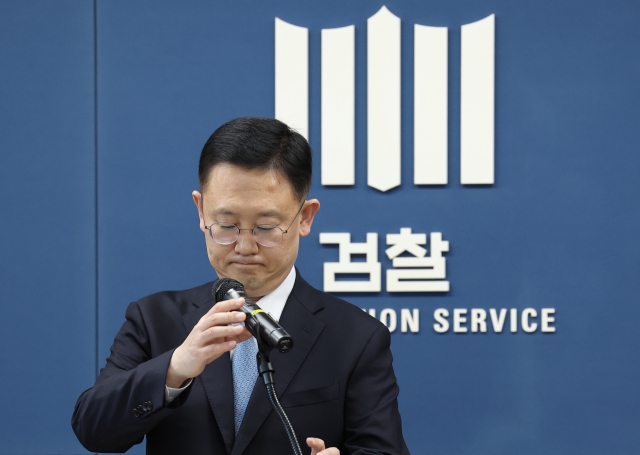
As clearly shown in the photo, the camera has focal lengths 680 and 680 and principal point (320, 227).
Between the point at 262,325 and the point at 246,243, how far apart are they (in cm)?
35

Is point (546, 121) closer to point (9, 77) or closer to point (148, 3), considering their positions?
point (148, 3)

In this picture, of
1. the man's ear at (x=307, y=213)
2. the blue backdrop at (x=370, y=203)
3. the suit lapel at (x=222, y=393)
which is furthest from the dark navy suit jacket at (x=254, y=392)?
the blue backdrop at (x=370, y=203)

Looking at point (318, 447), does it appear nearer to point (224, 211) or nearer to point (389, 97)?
point (224, 211)

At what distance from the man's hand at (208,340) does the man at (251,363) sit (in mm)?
18

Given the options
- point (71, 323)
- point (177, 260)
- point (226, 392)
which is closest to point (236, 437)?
point (226, 392)

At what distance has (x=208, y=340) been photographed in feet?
3.45

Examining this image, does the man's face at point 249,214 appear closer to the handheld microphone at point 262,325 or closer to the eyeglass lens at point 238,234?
the eyeglass lens at point 238,234

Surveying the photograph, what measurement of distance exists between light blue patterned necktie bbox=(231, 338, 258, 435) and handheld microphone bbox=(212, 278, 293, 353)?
0.28 m

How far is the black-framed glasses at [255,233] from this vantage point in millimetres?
1268

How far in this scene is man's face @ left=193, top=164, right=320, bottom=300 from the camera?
1.26 m

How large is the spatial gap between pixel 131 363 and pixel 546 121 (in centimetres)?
190

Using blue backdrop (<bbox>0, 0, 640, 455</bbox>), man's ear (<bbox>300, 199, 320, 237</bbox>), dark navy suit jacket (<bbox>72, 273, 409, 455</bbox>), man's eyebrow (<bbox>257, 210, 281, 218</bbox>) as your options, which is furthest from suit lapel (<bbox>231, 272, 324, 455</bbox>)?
blue backdrop (<bbox>0, 0, 640, 455</bbox>)

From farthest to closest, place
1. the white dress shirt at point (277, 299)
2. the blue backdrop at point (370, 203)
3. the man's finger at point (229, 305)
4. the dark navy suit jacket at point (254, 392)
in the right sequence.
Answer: the blue backdrop at point (370, 203) < the white dress shirt at point (277, 299) < the dark navy suit jacket at point (254, 392) < the man's finger at point (229, 305)

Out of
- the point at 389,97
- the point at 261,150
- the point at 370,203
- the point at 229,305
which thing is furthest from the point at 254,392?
the point at 389,97
